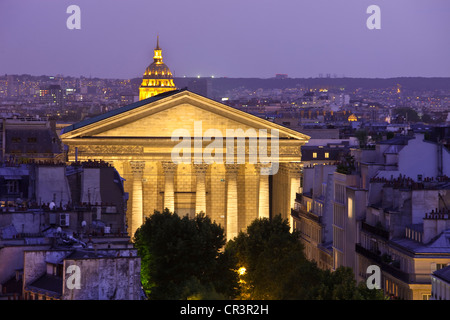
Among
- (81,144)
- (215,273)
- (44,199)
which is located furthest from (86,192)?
(81,144)

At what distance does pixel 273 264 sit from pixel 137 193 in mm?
48581

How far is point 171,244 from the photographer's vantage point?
78.4 meters

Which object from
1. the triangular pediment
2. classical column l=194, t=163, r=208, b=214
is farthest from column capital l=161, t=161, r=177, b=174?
the triangular pediment

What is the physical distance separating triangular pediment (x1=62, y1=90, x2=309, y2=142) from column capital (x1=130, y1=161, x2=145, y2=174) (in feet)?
6.78

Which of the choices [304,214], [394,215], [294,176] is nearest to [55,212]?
[394,215]

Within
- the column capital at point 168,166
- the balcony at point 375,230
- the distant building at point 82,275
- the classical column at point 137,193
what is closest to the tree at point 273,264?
the balcony at point 375,230

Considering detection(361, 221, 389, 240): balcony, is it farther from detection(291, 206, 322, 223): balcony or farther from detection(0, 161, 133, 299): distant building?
detection(291, 206, 322, 223): balcony

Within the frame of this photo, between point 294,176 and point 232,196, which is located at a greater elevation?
point 294,176

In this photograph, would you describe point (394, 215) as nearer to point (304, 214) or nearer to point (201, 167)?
point (304, 214)

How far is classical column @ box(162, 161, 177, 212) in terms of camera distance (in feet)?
429

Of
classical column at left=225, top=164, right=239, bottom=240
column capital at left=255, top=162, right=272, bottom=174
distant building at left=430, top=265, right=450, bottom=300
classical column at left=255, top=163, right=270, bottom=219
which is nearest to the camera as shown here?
distant building at left=430, top=265, right=450, bottom=300

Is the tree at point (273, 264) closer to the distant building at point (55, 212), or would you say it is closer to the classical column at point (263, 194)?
the distant building at point (55, 212)

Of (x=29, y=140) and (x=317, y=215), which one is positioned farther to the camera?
(x=29, y=140)

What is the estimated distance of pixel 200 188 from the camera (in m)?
132
